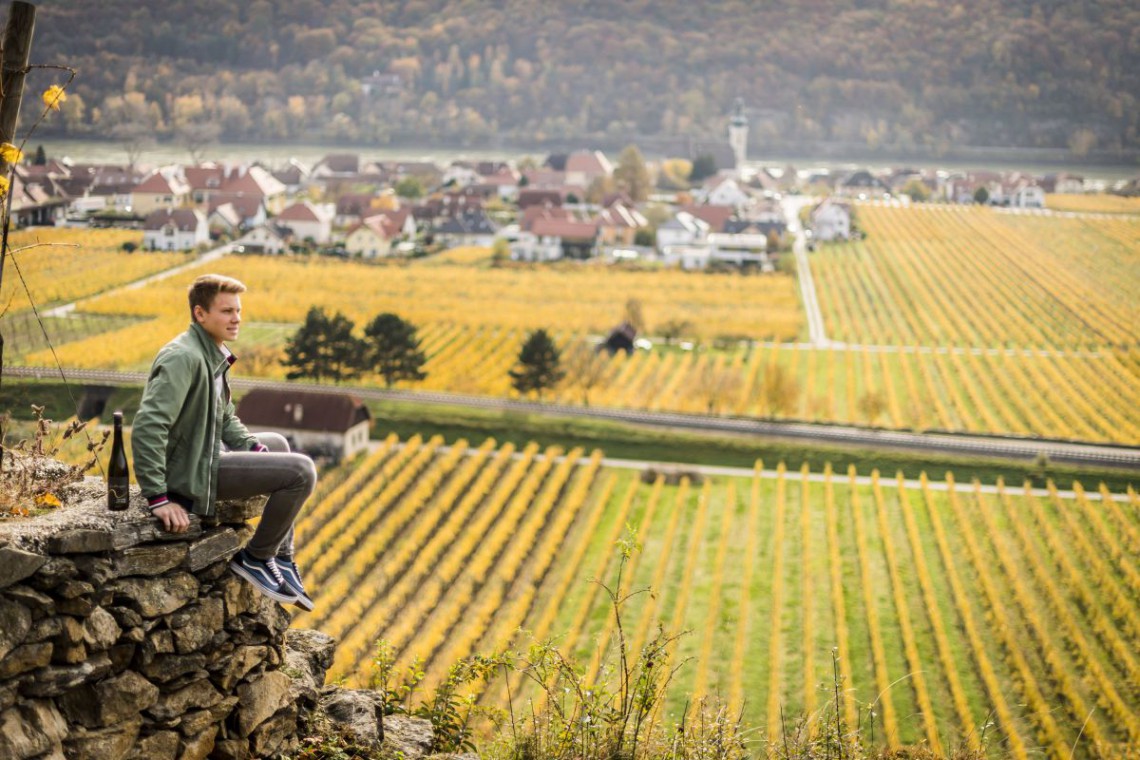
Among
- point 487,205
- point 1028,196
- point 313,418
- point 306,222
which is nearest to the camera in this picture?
point 313,418

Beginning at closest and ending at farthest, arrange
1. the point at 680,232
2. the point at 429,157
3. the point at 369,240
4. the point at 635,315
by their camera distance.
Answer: the point at 635,315 < the point at 369,240 < the point at 680,232 < the point at 429,157

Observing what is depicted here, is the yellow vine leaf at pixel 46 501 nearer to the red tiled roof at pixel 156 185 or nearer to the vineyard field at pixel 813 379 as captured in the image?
the vineyard field at pixel 813 379

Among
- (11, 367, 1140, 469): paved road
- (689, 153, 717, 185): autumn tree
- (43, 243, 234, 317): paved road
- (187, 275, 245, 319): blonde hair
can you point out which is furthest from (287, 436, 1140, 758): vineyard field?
(689, 153, 717, 185): autumn tree

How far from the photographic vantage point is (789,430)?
2167 cm

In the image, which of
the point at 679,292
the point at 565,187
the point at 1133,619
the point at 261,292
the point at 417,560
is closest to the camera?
the point at 1133,619

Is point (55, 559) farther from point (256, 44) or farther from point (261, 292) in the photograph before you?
point (256, 44)

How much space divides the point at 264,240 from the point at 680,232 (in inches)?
615

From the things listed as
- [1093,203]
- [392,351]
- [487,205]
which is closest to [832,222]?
[1093,203]

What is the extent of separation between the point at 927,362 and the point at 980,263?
5748 mm

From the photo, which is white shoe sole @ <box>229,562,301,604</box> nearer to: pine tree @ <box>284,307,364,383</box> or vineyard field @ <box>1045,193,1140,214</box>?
pine tree @ <box>284,307,364,383</box>

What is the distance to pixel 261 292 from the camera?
29156mm

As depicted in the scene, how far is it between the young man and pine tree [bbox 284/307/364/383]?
2021cm

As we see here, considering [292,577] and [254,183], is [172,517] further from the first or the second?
[254,183]

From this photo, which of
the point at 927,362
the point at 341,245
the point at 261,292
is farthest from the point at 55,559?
the point at 341,245
